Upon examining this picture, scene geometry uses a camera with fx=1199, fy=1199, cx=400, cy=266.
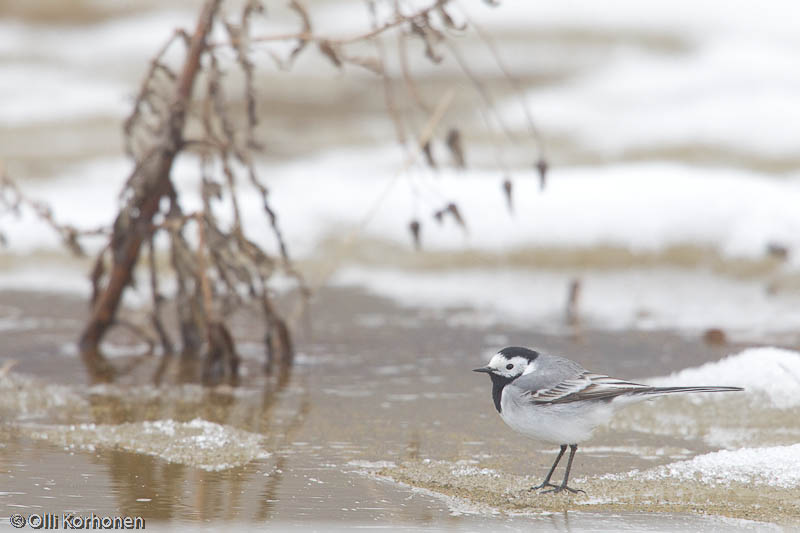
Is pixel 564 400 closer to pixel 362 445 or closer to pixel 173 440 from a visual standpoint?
pixel 362 445

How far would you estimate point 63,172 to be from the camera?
9789 mm

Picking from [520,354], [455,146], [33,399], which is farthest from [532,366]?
[33,399]

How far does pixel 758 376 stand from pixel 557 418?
1339mm

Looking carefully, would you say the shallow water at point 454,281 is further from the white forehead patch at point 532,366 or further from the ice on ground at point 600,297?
the white forehead patch at point 532,366

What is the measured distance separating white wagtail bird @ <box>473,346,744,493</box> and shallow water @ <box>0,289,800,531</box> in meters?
0.16

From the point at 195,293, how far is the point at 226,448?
48.4 inches

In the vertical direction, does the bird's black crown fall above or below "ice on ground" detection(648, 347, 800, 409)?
above

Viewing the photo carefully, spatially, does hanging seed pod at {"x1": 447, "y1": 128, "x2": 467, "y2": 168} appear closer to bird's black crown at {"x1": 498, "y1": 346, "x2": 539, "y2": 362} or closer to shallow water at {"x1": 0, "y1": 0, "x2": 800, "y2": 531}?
shallow water at {"x1": 0, "y1": 0, "x2": 800, "y2": 531}

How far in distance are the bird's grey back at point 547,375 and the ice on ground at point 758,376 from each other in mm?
893

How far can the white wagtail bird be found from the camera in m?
3.84

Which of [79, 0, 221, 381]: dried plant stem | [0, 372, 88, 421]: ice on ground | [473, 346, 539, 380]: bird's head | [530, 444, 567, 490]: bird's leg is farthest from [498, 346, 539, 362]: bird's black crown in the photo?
[79, 0, 221, 381]: dried plant stem

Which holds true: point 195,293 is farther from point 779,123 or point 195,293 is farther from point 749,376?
point 779,123

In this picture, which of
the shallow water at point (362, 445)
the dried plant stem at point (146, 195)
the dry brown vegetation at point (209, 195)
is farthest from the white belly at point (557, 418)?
the dried plant stem at point (146, 195)

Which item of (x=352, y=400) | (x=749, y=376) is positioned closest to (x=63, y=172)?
(x=352, y=400)
